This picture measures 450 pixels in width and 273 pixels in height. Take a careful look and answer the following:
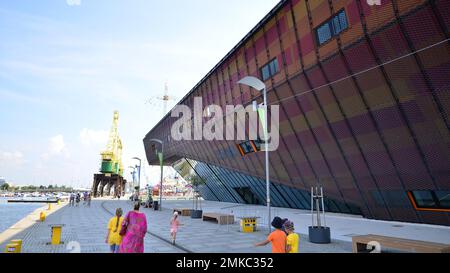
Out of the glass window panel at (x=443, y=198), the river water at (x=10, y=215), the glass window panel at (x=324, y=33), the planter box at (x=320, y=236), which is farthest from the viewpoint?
the river water at (x=10, y=215)

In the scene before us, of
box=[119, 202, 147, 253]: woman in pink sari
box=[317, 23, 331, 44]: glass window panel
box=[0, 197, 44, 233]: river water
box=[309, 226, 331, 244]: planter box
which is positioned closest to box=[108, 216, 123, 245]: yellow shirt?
box=[119, 202, 147, 253]: woman in pink sari

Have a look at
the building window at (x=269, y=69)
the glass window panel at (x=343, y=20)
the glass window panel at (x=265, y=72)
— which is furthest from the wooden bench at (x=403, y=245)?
the glass window panel at (x=265, y=72)

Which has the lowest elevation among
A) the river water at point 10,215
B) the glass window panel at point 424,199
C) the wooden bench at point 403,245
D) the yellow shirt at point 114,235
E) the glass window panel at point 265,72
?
the river water at point 10,215

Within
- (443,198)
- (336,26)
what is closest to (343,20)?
(336,26)

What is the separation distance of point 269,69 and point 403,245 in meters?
16.5

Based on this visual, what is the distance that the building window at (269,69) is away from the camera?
2181cm

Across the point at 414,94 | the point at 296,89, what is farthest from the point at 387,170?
the point at 296,89

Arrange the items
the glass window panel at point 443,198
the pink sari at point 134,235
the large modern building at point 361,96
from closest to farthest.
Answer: the pink sari at point 134,235 < the large modern building at point 361,96 < the glass window panel at point 443,198

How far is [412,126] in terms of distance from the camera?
51.2ft

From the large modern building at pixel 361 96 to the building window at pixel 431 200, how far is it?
0.18 ft

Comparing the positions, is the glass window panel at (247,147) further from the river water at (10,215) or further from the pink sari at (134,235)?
the pink sari at (134,235)

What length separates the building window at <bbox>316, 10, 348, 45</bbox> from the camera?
53.6ft

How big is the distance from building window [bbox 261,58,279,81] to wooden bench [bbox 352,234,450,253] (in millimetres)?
14427

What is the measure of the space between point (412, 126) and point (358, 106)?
3.05m
